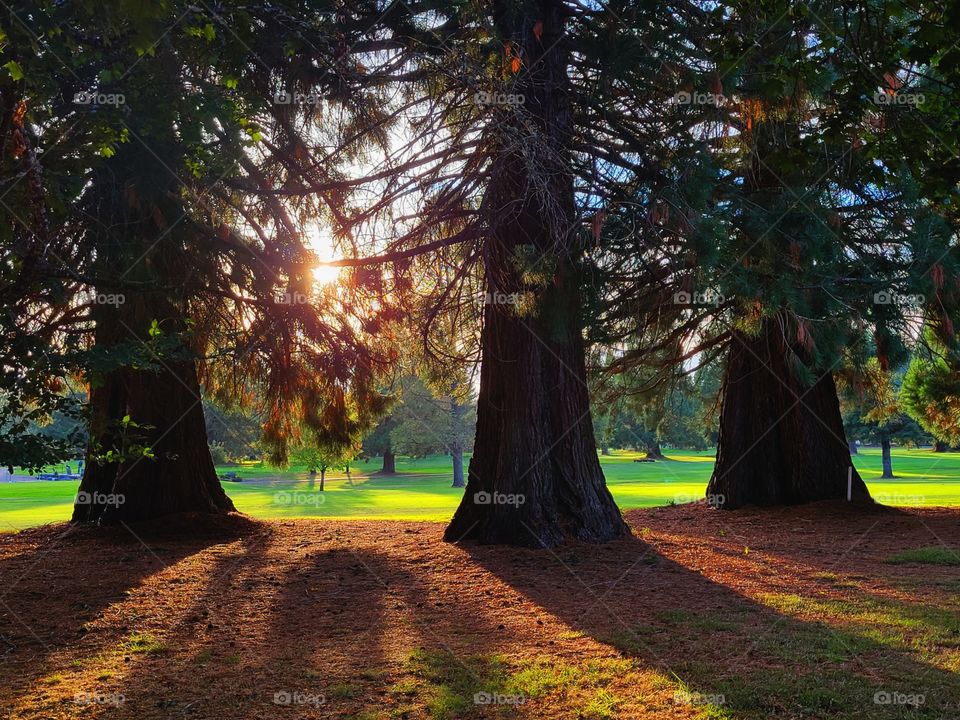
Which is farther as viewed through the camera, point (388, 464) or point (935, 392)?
point (388, 464)

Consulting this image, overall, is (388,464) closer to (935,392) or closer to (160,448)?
(160,448)

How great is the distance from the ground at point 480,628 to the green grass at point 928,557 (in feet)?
0.12

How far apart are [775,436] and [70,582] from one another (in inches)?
414

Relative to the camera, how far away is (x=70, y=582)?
7.73m

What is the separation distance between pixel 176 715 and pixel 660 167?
657 cm

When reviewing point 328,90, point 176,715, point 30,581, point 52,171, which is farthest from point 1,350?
point 328,90

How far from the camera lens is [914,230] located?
371 inches

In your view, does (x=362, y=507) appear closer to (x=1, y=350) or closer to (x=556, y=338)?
(x=556, y=338)

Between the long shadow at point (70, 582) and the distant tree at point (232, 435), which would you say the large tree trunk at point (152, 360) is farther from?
the distant tree at point (232, 435)

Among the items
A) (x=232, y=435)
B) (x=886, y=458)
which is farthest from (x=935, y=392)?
(x=232, y=435)

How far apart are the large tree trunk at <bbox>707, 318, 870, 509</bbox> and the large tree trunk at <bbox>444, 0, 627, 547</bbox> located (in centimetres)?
465

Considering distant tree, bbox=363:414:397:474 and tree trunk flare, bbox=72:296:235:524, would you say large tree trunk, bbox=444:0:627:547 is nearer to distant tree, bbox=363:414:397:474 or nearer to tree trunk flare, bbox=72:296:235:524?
tree trunk flare, bbox=72:296:235:524

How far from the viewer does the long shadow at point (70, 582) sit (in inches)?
202

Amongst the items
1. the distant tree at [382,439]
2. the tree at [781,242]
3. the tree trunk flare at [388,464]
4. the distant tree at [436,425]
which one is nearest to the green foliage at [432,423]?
the distant tree at [436,425]
